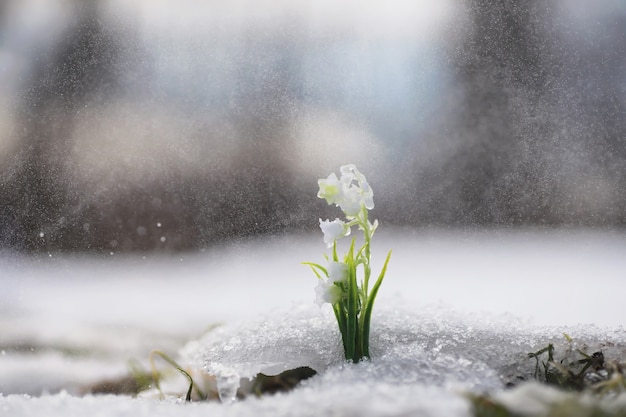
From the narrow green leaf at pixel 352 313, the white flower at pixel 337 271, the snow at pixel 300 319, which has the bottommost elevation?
the snow at pixel 300 319

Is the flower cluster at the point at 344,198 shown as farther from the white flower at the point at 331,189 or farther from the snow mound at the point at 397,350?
the snow mound at the point at 397,350

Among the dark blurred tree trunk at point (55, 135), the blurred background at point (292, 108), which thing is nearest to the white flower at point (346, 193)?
the blurred background at point (292, 108)

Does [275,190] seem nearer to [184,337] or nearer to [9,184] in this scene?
[184,337]

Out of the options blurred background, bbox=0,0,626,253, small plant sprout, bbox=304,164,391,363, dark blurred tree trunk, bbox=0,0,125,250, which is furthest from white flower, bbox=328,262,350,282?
dark blurred tree trunk, bbox=0,0,125,250

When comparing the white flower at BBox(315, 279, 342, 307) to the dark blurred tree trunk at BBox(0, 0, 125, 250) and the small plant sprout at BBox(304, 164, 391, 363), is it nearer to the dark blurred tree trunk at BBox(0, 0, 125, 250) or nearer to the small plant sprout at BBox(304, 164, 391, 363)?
the small plant sprout at BBox(304, 164, 391, 363)

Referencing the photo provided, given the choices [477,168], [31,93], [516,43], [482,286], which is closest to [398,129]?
[477,168]

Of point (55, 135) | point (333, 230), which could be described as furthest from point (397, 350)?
point (55, 135)
